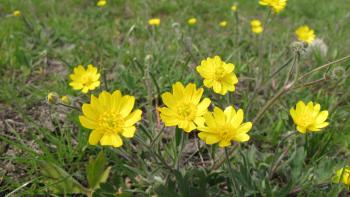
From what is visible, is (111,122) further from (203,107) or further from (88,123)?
(203,107)

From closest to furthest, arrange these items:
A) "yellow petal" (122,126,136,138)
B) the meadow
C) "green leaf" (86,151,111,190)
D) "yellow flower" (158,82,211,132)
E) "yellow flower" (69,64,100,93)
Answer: "yellow petal" (122,126,136,138), "yellow flower" (158,82,211,132), the meadow, "green leaf" (86,151,111,190), "yellow flower" (69,64,100,93)

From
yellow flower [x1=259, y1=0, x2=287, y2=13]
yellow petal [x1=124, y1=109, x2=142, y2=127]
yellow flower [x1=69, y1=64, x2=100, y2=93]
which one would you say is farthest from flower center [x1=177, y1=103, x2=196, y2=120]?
yellow flower [x1=259, y1=0, x2=287, y2=13]

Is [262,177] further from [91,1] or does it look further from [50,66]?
[91,1]

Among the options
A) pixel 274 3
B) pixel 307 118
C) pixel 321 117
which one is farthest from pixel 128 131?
pixel 274 3

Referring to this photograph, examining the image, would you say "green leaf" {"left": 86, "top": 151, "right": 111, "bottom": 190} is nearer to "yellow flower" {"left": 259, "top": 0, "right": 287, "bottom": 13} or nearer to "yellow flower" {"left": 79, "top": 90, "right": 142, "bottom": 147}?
"yellow flower" {"left": 79, "top": 90, "right": 142, "bottom": 147}

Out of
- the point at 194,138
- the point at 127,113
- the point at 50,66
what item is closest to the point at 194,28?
the point at 50,66

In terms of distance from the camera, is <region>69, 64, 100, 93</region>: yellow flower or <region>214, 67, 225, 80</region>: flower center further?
<region>69, 64, 100, 93</region>: yellow flower

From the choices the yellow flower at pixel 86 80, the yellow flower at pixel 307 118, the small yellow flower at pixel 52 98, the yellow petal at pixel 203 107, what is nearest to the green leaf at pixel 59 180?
the small yellow flower at pixel 52 98
